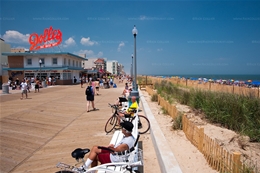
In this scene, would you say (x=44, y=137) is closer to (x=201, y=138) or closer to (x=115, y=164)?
(x=115, y=164)

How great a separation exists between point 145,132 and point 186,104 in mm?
4474

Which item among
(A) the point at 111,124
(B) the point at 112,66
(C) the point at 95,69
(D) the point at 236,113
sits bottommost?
(A) the point at 111,124

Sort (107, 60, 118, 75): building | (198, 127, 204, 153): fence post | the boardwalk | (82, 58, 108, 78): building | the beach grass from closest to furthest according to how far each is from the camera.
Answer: (198, 127, 204, 153): fence post → the boardwalk → the beach grass → (82, 58, 108, 78): building → (107, 60, 118, 75): building

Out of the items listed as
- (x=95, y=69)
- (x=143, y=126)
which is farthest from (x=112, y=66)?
(x=143, y=126)

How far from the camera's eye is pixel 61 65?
3341cm

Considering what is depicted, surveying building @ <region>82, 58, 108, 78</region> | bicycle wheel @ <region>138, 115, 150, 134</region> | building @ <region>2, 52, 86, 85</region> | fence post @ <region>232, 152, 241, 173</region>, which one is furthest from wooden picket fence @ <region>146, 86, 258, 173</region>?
building @ <region>82, 58, 108, 78</region>

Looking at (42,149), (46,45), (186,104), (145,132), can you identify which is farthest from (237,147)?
(46,45)

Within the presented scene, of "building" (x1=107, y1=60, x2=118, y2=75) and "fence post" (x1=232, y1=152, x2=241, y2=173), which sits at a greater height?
"building" (x1=107, y1=60, x2=118, y2=75)

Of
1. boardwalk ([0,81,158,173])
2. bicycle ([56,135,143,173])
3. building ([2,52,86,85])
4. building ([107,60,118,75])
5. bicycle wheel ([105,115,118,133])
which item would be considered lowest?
boardwalk ([0,81,158,173])

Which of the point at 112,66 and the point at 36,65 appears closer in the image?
the point at 36,65

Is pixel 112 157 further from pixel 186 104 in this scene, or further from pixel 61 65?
pixel 61 65

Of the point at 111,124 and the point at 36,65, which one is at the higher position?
the point at 36,65

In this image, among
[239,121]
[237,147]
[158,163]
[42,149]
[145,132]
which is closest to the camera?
[158,163]

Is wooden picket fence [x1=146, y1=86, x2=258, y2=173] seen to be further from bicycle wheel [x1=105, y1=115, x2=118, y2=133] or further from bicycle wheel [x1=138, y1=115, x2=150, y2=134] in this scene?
bicycle wheel [x1=105, y1=115, x2=118, y2=133]
